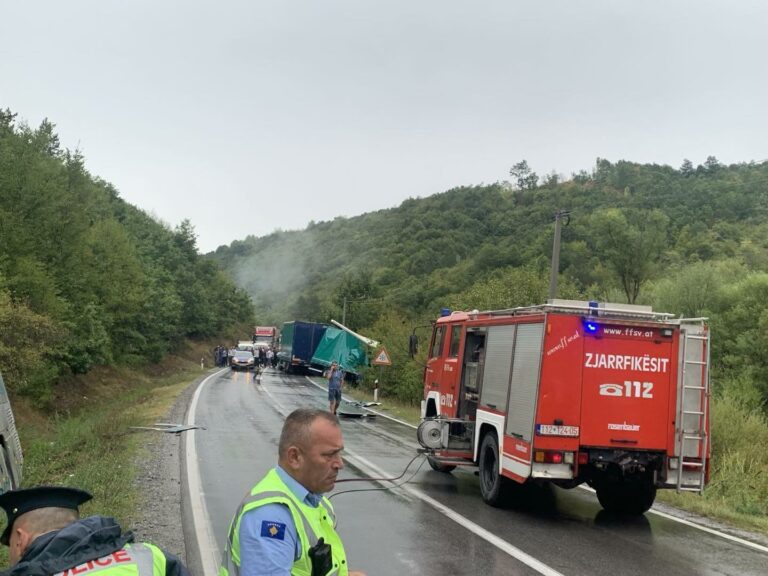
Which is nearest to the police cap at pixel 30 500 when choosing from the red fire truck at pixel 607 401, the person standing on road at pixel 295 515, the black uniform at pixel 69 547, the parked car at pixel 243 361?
the black uniform at pixel 69 547

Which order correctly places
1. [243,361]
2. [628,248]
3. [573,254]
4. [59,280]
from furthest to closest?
[573,254], [243,361], [628,248], [59,280]

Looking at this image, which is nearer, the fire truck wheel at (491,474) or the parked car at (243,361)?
the fire truck wheel at (491,474)

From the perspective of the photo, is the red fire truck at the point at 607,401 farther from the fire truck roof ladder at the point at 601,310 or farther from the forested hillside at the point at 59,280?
the forested hillside at the point at 59,280

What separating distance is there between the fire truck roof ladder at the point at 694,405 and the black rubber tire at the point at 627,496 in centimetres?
65

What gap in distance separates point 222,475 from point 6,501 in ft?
28.8

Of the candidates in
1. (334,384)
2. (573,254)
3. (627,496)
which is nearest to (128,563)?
(627,496)

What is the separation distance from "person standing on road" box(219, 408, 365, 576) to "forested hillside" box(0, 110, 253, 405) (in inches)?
859

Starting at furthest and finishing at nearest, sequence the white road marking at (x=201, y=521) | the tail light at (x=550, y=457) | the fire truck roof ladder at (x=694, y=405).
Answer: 1. the fire truck roof ladder at (x=694, y=405)
2. the tail light at (x=550, y=457)
3. the white road marking at (x=201, y=521)

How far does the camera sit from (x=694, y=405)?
345 inches

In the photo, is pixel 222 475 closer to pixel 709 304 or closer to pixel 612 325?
pixel 612 325

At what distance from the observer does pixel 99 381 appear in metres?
38.9

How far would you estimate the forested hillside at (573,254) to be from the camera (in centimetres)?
3200

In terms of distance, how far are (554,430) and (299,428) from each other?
21.1ft

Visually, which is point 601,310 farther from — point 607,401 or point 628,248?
point 628,248
